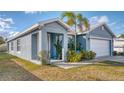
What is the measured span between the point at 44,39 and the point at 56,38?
3.94 feet

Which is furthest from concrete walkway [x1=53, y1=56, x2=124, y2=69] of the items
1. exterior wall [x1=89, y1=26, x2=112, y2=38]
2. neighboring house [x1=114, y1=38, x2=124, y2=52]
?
exterior wall [x1=89, y1=26, x2=112, y2=38]

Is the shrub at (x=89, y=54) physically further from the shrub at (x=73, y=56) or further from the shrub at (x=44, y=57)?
the shrub at (x=44, y=57)

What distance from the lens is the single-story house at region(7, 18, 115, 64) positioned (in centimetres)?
797

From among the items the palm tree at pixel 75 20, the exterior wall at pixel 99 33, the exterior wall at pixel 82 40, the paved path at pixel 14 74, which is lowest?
the paved path at pixel 14 74

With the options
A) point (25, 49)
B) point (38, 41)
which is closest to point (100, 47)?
point (38, 41)

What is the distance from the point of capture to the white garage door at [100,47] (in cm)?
798

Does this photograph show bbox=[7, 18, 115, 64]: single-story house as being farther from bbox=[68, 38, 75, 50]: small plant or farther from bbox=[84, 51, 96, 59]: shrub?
bbox=[68, 38, 75, 50]: small plant

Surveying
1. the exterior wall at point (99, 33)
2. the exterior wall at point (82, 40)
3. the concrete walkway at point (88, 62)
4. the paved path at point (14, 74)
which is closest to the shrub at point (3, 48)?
the paved path at point (14, 74)

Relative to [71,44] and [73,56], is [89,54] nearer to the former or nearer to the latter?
[73,56]

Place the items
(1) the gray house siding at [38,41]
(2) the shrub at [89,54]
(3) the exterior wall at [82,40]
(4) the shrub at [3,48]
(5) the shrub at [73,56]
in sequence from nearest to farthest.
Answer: (2) the shrub at [89,54] < (5) the shrub at [73,56] < (3) the exterior wall at [82,40] < (1) the gray house siding at [38,41] < (4) the shrub at [3,48]
